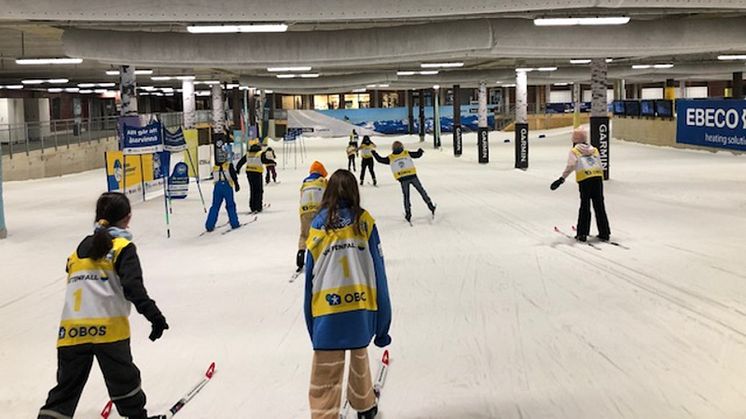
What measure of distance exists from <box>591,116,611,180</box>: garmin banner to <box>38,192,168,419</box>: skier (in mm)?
21277

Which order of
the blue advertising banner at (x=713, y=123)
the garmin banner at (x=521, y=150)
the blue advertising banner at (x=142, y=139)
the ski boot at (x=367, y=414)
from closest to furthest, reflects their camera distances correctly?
the ski boot at (x=367, y=414), the blue advertising banner at (x=142, y=139), the blue advertising banner at (x=713, y=123), the garmin banner at (x=521, y=150)

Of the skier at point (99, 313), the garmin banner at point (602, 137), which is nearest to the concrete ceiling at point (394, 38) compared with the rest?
the garmin banner at point (602, 137)

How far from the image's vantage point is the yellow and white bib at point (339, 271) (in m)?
4.53

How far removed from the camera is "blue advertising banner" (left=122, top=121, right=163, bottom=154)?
16.7 meters

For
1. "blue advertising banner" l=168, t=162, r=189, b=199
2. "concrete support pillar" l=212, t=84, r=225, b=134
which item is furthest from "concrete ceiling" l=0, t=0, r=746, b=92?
"concrete support pillar" l=212, t=84, r=225, b=134

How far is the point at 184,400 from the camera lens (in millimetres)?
5676

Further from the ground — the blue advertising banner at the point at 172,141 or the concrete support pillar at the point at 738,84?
the concrete support pillar at the point at 738,84

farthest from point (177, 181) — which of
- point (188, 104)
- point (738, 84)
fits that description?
point (738, 84)

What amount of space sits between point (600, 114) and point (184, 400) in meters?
21.3

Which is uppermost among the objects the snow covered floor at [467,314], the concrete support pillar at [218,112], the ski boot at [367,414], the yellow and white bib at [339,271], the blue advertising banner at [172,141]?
the concrete support pillar at [218,112]

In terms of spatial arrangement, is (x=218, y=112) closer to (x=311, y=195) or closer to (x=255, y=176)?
(x=255, y=176)

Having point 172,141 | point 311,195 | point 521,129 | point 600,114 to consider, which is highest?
point 600,114

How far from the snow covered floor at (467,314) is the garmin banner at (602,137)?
610cm

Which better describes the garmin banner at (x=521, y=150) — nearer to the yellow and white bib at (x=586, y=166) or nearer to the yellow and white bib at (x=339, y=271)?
the yellow and white bib at (x=586, y=166)
